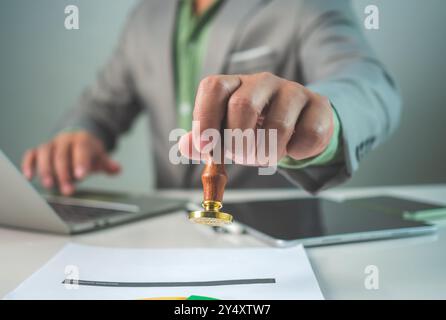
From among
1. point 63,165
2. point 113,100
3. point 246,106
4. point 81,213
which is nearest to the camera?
Result: point 246,106

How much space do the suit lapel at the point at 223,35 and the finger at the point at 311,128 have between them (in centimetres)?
67

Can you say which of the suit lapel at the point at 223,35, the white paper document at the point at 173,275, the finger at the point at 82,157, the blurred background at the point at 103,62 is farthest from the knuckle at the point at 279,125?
the suit lapel at the point at 223,35

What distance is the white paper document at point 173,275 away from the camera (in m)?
0.29

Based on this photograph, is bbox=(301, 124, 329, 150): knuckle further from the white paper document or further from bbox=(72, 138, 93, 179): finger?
bbox=(72, 138, 93, 179): finger

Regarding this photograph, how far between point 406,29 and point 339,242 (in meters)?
0.57

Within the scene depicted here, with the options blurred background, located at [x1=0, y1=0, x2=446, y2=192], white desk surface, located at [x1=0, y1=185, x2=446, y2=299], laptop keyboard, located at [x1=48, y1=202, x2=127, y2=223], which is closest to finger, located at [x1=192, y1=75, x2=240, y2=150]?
white desk surface, located at [x1=0, y1=185, x2=446, y2=299]

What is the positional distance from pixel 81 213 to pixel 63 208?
Result: 42 millimetres

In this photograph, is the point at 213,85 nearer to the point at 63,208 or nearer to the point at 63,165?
the point at 63,208

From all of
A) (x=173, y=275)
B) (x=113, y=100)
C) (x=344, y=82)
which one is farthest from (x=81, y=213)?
(x=113, y=100)

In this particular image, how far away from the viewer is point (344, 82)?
21.3 inches

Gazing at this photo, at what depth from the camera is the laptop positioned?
43cm

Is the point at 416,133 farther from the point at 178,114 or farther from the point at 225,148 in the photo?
the point at 225,148
